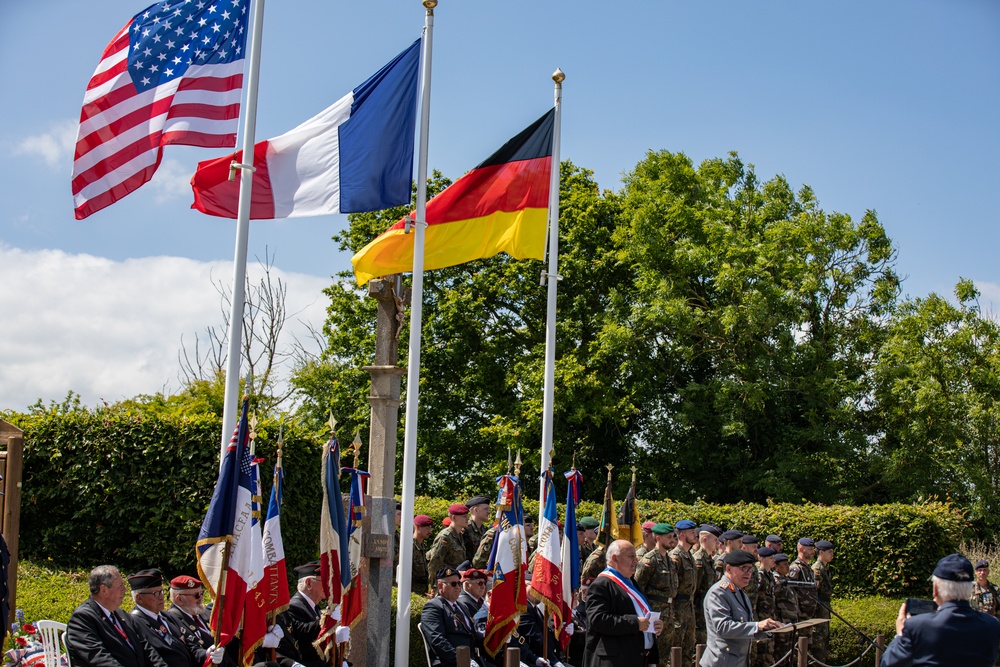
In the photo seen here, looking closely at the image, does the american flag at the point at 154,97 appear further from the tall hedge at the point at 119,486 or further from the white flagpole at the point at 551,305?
the tall hedge at the point at 119,486

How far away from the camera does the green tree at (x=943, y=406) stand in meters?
23.9

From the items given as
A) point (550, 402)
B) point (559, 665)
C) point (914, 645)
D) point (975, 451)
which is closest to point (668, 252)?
point (975, 451)

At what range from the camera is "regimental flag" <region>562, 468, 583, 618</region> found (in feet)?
37.4

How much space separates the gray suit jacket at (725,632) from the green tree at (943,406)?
17085mm

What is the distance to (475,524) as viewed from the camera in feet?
42.3

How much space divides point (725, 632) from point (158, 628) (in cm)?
478

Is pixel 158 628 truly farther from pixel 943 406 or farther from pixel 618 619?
pixel 943 406

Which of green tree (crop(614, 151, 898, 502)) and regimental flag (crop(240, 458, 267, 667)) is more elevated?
green tree (crop(614, 151, 898, 502))

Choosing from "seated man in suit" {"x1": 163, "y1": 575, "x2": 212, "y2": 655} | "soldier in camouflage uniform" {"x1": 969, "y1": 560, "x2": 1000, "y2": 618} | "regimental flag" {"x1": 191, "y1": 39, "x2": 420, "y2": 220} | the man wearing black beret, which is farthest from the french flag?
"soldier in camouflage uniform" {"x1": 969, "y1": 560, "x2": 1000, "y2": 618}

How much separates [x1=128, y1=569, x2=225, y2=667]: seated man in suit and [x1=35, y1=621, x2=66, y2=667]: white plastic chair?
63 cm

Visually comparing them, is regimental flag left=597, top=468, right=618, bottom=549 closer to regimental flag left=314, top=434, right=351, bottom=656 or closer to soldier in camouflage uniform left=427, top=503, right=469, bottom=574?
soldier in camouflage uniform left=427, top=503, right=469, bottom=574

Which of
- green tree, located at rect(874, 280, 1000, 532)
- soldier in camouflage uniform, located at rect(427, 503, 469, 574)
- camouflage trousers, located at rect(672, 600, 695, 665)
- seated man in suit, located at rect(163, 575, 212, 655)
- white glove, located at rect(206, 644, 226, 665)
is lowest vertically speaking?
camouflage trousers, located at rect(672, 600, 695, 665)

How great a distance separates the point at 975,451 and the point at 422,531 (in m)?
17.5

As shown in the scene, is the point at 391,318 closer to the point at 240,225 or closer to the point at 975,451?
the point at 240,225
